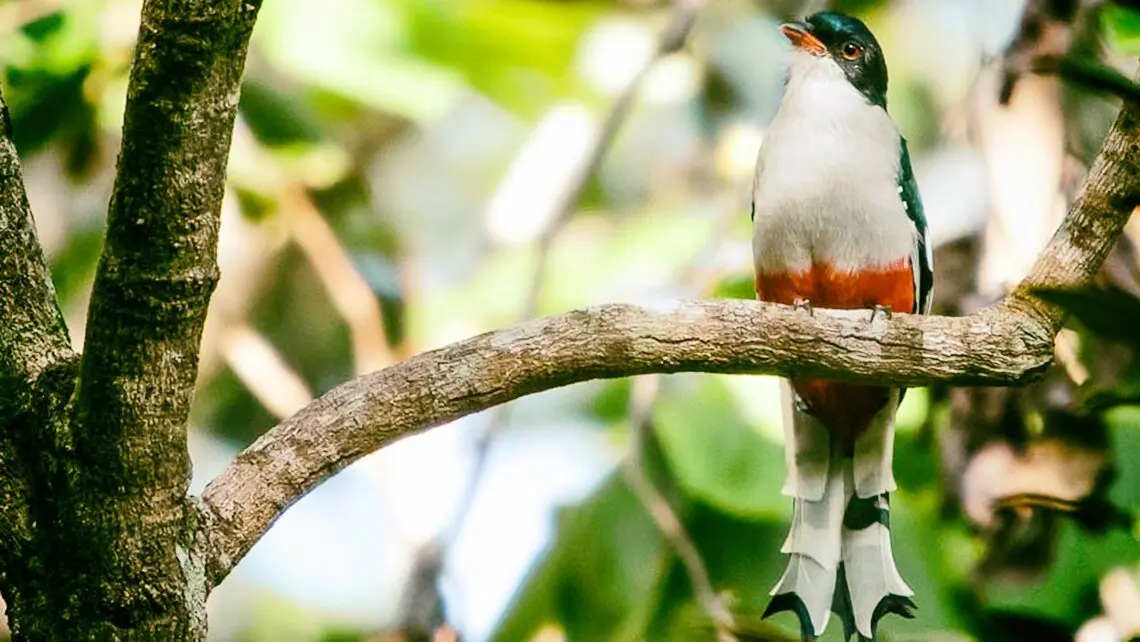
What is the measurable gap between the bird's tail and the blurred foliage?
5.0 inches

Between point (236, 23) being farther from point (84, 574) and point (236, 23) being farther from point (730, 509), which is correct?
point (730, 509)

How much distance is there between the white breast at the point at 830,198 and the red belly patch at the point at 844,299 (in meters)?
0.02

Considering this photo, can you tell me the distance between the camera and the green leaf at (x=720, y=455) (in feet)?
11.2

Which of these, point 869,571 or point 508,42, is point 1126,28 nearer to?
point 869,571

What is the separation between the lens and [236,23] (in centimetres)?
146

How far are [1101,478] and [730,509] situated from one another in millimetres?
900

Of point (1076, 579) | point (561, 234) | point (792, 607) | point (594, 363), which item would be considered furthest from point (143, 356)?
point (561, 234)

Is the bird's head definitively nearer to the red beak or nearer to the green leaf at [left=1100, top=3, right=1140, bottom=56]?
the red beak

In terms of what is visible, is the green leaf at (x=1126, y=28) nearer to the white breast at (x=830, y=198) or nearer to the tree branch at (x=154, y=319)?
the white breast at (x=830, y=198)

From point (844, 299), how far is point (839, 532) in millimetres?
532

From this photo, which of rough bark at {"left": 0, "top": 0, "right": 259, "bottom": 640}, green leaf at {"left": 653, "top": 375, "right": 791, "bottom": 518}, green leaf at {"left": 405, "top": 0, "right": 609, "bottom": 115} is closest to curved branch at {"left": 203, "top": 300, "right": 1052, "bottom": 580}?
rough bark at {"left": 0, "top": 0, "right": 259, "bottom": 640}

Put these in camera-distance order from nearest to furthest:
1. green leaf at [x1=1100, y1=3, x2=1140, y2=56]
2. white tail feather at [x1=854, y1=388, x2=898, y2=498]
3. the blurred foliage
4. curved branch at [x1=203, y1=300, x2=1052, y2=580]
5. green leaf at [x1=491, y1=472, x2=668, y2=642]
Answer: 1. curved branch at [x1=203, y1=300, x2=1052, y2=580]
2. green leaf at [x1=1100, y1=3, x2=1140, y2=56]
3. white tail feather at [x1=854, y1=388, x2=898, y2=498]
4. the blurred foliage
5. green leaf at [x1=491, y1=472, x2=668, y2=642]

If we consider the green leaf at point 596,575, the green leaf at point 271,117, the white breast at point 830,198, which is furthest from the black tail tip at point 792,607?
the green leaf at point 271,117

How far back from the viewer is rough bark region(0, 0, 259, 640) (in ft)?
4.85
